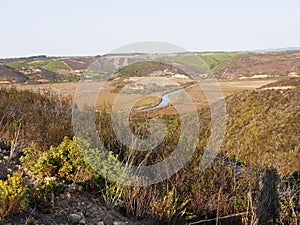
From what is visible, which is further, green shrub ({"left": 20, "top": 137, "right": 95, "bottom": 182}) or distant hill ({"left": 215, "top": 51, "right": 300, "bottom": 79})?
distant hill ({"left": 215, "top": 51, "right": 300, "bottom": 79})

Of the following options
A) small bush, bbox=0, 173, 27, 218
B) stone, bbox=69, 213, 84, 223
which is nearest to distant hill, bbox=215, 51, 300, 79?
stone, bbox=69, 213, 84, 223

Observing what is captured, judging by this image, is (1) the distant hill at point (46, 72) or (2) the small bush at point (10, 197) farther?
(1) the distant hill at point (46, 72)

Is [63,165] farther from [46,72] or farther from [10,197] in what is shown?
[46,72]

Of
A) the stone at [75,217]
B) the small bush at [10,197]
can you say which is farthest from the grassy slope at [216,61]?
the small bush at [10,197]

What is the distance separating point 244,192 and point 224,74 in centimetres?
4723

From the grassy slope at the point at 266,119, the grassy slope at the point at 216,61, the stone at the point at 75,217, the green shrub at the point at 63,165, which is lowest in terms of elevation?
the grassy slope at the point at 266,119

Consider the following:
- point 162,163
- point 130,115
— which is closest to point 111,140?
point 162,163

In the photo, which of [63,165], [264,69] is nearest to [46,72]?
[264,69]

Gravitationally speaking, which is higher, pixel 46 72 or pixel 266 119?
pixel 46 72

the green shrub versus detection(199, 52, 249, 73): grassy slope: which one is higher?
detection(199, 52, 249, 73): grassy slope

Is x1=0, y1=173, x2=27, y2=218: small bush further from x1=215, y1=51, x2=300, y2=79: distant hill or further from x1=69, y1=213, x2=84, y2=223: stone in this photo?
x1=215, y1=51, x2=300, y2=79: distant hill

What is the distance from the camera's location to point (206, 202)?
452 centimetres

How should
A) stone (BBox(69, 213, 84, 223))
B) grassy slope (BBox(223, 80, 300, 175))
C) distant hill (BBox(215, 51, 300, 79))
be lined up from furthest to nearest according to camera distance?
1. distant hill (BBox(215, 51, 300, 79))
2. grassy slope (BBox(223, 80, 300, 175))
3. stone (BBox(69, 213, 84, 223))

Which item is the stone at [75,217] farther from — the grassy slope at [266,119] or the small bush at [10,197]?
the grassy slope at [266,119]
